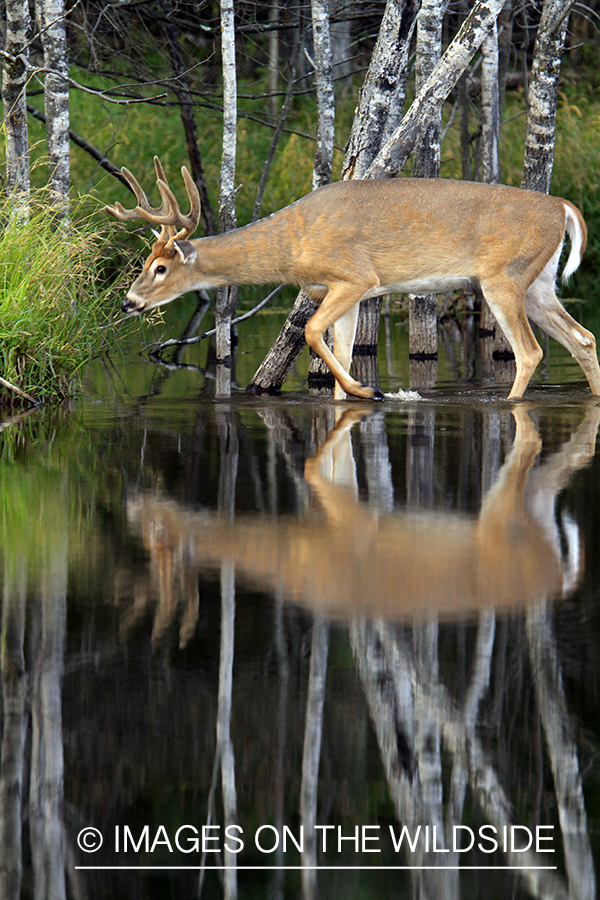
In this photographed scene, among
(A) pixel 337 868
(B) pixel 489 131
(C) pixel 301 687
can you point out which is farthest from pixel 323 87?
(A) pixel 337 868

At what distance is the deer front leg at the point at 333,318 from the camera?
8.89 metres

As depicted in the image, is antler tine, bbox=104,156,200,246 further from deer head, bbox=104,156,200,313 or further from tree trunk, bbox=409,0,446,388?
tree trunk, bbox=409,0,446,388

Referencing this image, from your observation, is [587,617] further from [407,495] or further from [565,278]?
[565,278]

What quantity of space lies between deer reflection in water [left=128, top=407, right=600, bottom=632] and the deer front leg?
3.36 meters

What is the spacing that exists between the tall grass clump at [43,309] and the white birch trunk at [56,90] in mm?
2433

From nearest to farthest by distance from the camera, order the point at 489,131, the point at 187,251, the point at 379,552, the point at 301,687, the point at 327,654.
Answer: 1. the point at 301,687
2. the point at 327,654
3. the point at 379,552
4. the point at 187,251
5. the point at 489,131

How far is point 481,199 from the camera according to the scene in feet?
29.6

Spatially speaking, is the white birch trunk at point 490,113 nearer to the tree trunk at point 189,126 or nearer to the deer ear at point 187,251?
the tree trunk at point 189,126

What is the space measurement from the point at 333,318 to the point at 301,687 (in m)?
6.15

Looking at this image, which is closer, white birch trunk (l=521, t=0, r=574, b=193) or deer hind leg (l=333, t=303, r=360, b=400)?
deer hind leg (l=333, t=303, r=360, b=400)

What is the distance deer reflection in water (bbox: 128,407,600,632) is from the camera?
149 inches

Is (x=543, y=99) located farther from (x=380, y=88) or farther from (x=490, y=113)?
(x=380, y=88)

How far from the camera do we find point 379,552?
4.33m

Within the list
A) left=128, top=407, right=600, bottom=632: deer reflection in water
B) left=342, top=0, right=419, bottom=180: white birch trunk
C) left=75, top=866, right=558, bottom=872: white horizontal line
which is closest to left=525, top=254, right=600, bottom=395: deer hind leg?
left=342, top=0, right=419, bottom=180: white birch trunk
